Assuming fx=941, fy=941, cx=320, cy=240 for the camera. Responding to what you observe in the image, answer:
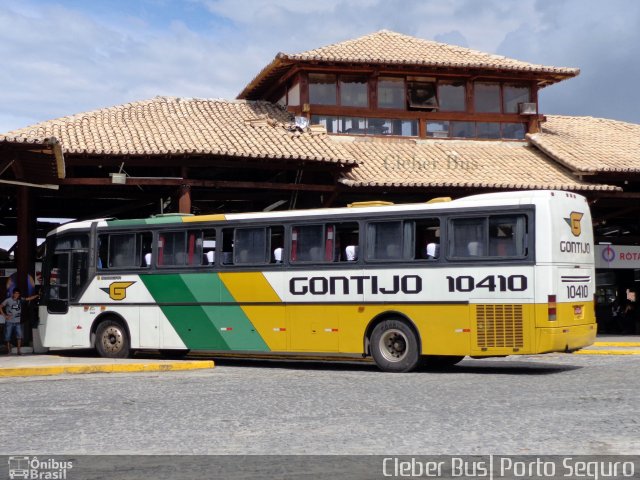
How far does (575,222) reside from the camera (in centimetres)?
1557

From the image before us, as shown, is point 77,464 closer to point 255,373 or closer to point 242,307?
point 255,373

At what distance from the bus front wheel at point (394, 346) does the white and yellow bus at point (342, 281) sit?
0.02 metres

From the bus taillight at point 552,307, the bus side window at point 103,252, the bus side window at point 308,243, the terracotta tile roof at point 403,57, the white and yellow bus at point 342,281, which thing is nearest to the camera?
the bus taillight at point 552,307

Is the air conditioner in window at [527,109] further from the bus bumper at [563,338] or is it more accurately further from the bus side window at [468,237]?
the bus side window at [468,237]

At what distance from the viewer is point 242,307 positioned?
17.6 metres

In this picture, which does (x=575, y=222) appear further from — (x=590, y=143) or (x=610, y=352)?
(x=590, y=143)

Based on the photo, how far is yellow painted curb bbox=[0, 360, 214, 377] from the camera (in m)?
15.7

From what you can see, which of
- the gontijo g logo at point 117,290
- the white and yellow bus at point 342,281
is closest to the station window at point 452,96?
the white and yellow bus at point 342,281

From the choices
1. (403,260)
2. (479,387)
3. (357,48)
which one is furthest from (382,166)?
(479,387)

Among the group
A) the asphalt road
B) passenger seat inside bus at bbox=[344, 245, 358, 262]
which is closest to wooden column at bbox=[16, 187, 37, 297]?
the asphalt road

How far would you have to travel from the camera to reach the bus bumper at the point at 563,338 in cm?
1466

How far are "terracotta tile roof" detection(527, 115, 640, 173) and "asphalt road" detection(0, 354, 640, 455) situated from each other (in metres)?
11.8

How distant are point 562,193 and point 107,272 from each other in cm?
911

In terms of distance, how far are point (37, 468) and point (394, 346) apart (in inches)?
383
